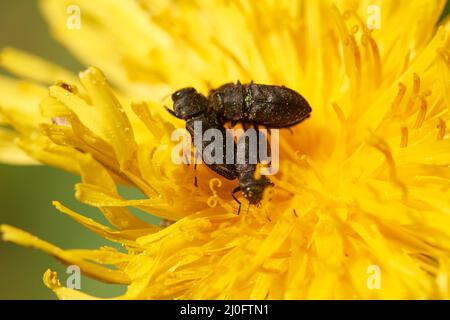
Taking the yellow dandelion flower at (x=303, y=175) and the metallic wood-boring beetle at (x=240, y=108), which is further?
the metallic wood-boring beetle at (x=240, y=108)

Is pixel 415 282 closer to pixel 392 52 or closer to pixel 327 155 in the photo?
pixel 327 155

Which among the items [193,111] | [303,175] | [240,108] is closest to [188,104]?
[193,111]

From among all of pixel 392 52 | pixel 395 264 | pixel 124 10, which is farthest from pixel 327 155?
pixel 124 10

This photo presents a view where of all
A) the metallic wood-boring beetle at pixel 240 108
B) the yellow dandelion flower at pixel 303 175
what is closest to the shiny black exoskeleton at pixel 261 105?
the metallic wood-boring beetle at pixel 240 108

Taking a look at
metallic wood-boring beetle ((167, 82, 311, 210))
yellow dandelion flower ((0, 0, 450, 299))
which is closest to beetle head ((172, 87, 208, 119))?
metallic wood-boring beetle ((167, 82, 311, 210))

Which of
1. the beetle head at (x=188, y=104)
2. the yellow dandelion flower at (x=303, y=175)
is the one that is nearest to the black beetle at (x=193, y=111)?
the beetle head at (x=188, y=104)

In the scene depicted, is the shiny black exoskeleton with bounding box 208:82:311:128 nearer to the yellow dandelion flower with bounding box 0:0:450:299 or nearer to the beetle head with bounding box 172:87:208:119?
the beetle head with bounding box 172:87:208:119

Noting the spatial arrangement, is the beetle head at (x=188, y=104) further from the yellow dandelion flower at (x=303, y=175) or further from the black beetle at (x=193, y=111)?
the yellow dandelion flower at (x=303, y=175)
